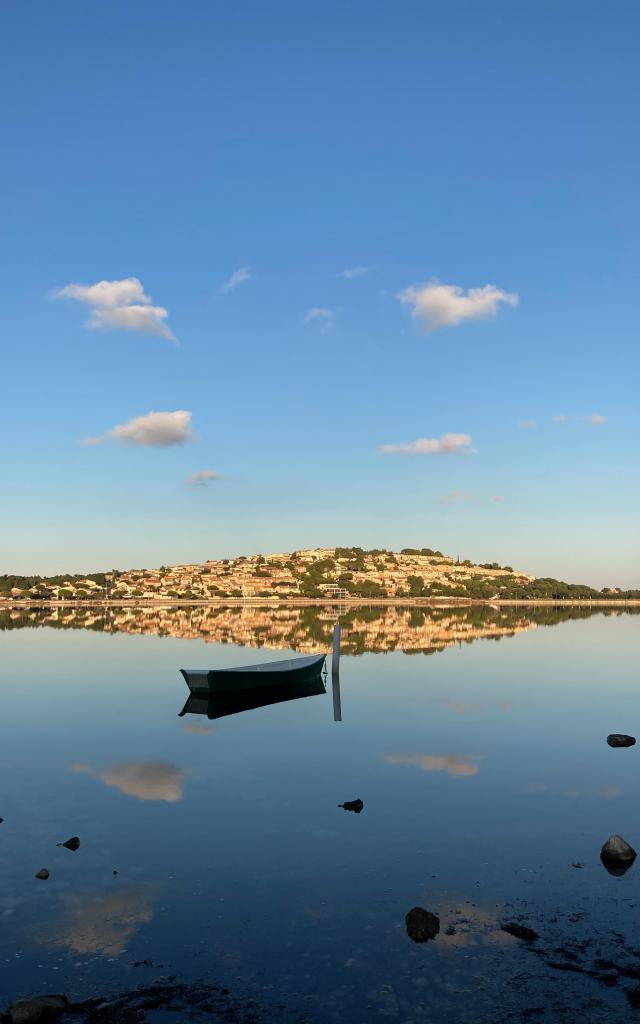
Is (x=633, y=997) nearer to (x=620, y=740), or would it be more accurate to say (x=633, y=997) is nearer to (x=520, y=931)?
(x=520, y=931)

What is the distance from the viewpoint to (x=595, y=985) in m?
12.4

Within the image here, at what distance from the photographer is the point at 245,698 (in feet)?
160

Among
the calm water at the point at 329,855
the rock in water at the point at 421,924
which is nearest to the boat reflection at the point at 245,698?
the calm water at the point at 329,855

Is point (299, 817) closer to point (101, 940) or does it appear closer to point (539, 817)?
point (539, 817)

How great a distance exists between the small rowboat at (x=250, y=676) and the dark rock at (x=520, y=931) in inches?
1283

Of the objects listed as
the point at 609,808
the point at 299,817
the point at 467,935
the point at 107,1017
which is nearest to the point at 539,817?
the point at 609,808

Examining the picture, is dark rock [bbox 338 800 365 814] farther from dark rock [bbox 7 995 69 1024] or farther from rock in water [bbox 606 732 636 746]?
rock in water [bbox 606 732 636 746]

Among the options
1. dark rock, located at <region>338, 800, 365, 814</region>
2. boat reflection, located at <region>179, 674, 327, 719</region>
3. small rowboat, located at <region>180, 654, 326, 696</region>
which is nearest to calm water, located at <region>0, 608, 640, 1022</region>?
dark rock, located at <region>338, 800, 365, 814</region>

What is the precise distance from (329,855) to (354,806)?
432 centimetres

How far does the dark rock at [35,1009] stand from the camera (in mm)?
11070

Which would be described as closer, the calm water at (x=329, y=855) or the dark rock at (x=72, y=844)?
the calm water at (x=329, y=855)

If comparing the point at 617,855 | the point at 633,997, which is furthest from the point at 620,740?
the point at 633,997

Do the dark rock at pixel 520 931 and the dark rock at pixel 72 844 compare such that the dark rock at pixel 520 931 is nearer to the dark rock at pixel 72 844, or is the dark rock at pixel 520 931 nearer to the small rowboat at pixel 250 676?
the dark rock at pixel 72 844

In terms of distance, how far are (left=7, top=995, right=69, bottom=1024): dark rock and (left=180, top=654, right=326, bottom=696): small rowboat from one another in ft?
112
